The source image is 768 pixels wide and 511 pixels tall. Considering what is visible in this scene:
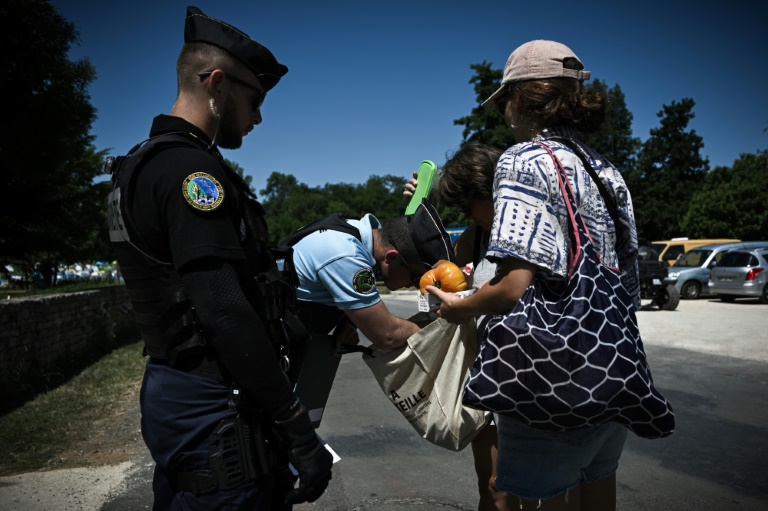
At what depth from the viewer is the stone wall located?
7.29 meters

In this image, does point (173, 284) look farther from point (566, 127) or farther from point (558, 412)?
point (566, 127)

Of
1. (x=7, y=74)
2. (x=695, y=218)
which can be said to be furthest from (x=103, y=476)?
(x=695, y=218)

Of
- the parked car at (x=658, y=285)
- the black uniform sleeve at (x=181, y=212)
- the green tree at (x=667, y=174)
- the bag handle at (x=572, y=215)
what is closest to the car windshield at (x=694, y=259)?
the parked car at (x=658, y=285)

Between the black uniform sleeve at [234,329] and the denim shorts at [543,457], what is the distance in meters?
0.77

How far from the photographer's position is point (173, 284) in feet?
5.74

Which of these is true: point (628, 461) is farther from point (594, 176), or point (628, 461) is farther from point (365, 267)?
point (594, 176)

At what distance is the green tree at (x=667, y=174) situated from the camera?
53.7 m

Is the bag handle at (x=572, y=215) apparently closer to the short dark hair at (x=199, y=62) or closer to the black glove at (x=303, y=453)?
the black glove at (x=303, y=453)

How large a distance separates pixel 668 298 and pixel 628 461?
1391 centimetres

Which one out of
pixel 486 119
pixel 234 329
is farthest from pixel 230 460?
pixel 486 119

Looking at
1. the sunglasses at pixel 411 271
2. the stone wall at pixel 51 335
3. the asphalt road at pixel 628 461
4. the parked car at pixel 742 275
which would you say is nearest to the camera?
the sunglasses at pixel 411 271

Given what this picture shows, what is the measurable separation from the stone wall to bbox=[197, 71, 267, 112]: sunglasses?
5.53 metres

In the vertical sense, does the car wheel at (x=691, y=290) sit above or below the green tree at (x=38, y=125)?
below

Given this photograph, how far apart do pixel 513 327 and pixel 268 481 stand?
87 centimetres
